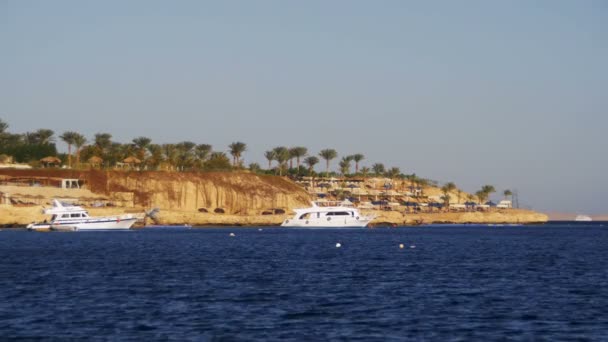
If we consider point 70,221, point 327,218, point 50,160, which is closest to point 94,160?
point 50,160

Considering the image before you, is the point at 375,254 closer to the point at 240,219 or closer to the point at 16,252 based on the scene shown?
the point at 16,252

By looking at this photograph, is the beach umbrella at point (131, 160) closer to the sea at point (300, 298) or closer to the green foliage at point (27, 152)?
the green foliage at point (27, 152)

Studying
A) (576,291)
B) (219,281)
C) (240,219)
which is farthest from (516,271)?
(240,219)

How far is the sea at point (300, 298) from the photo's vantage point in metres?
31.4

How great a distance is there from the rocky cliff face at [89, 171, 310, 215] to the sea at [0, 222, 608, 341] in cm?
10565

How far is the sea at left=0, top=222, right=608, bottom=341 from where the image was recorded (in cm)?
3141

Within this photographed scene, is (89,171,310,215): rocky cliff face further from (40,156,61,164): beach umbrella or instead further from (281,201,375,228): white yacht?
(281,201,375,228): white yacht

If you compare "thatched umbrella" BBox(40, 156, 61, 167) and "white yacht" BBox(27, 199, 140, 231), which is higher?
"thatched umbrella" BBox(40, 156, 61, 167)

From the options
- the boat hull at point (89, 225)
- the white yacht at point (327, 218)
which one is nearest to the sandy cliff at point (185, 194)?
the white yacht at point (327, 218)

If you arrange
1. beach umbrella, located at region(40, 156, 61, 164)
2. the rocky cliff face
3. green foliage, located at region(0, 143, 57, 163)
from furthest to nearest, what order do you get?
green foliage, located at region(0, 143, 57, 163) → beach umbrella, located at region(40, 156, 61, 164) → the rocky cliff face

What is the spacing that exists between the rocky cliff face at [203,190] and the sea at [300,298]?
106 m

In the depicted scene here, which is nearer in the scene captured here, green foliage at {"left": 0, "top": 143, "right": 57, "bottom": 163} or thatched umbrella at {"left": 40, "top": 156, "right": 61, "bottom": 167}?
thatched umbrella at {"left": 40, "top": 156, "right": 61, "bottom": 167}

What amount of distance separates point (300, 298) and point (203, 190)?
14456cm

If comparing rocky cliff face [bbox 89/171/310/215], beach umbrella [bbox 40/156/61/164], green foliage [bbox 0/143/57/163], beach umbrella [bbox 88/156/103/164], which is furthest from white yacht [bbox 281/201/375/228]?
green foliage [bbox 0/143/57/163]
